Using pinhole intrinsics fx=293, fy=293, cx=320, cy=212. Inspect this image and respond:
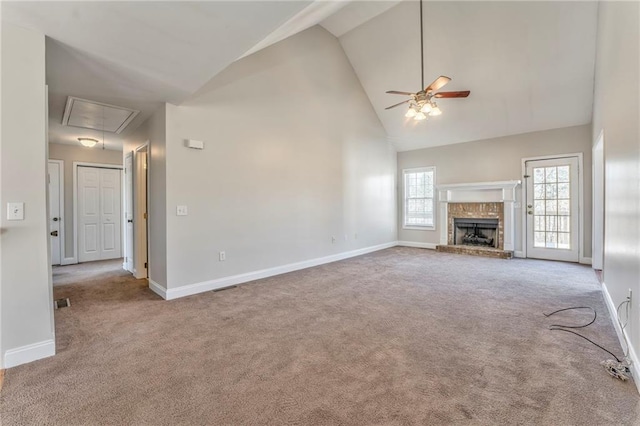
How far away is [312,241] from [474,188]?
4.07m

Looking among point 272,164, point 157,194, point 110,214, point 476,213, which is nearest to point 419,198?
point 476,213

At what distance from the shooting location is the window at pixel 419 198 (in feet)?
24.6

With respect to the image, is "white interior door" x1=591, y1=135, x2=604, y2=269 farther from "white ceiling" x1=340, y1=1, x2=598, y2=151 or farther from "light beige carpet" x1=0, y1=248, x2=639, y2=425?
"light beige carpet" x1=0, y1=248, x2=639, y2=425

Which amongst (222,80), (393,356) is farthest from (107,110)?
(393,356)

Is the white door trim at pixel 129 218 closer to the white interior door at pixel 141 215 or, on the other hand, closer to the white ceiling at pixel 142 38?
the white interior door at pixel 141 215

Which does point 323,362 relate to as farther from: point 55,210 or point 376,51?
point 55,210

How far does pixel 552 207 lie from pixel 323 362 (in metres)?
6.04

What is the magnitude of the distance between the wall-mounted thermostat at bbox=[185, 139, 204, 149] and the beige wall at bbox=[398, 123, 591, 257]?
5635mm

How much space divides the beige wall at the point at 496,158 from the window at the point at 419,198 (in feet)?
0.47

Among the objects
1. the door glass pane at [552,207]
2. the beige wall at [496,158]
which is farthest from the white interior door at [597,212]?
the door glass pane at [552,207]

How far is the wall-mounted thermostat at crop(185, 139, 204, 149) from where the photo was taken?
3.68m

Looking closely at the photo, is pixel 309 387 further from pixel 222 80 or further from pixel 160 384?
pixel 222 80

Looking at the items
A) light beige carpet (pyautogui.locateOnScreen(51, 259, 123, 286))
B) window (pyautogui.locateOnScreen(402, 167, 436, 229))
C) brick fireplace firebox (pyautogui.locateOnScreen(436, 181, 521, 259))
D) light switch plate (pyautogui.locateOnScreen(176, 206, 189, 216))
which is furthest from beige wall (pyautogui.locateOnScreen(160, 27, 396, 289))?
light beige carpet (pyautogui.locateOnScreen(51, 259, 123, 286))

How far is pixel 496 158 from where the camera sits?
6516mm
